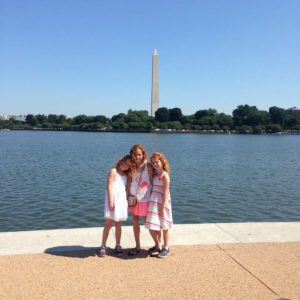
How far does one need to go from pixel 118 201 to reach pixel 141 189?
37 centimetres

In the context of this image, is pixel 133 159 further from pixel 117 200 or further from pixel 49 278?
pixel 49 278

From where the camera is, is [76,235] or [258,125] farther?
[258,125]

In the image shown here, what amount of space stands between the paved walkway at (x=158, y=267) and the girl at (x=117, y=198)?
34cm

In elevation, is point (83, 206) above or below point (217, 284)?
below

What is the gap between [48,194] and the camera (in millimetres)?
15320

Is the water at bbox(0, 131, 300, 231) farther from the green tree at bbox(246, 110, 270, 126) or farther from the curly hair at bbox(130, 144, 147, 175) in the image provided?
the green tree at bbox(246, 110, 270, 126)

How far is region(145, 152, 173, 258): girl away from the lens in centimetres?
564

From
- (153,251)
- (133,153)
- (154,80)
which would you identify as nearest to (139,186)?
(133,153)

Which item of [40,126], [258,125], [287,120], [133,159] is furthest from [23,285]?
[40,126]

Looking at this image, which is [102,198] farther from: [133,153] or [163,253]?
[163,253]

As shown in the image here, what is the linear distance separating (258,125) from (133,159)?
161200 millimetres

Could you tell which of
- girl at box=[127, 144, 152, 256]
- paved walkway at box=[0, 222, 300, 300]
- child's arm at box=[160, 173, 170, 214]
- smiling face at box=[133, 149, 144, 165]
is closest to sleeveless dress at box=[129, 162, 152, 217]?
girl at box=[127, 144, 152, 256]

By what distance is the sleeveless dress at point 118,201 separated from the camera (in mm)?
5625

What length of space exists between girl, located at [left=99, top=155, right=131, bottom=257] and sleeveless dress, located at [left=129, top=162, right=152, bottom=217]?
0.14 m
